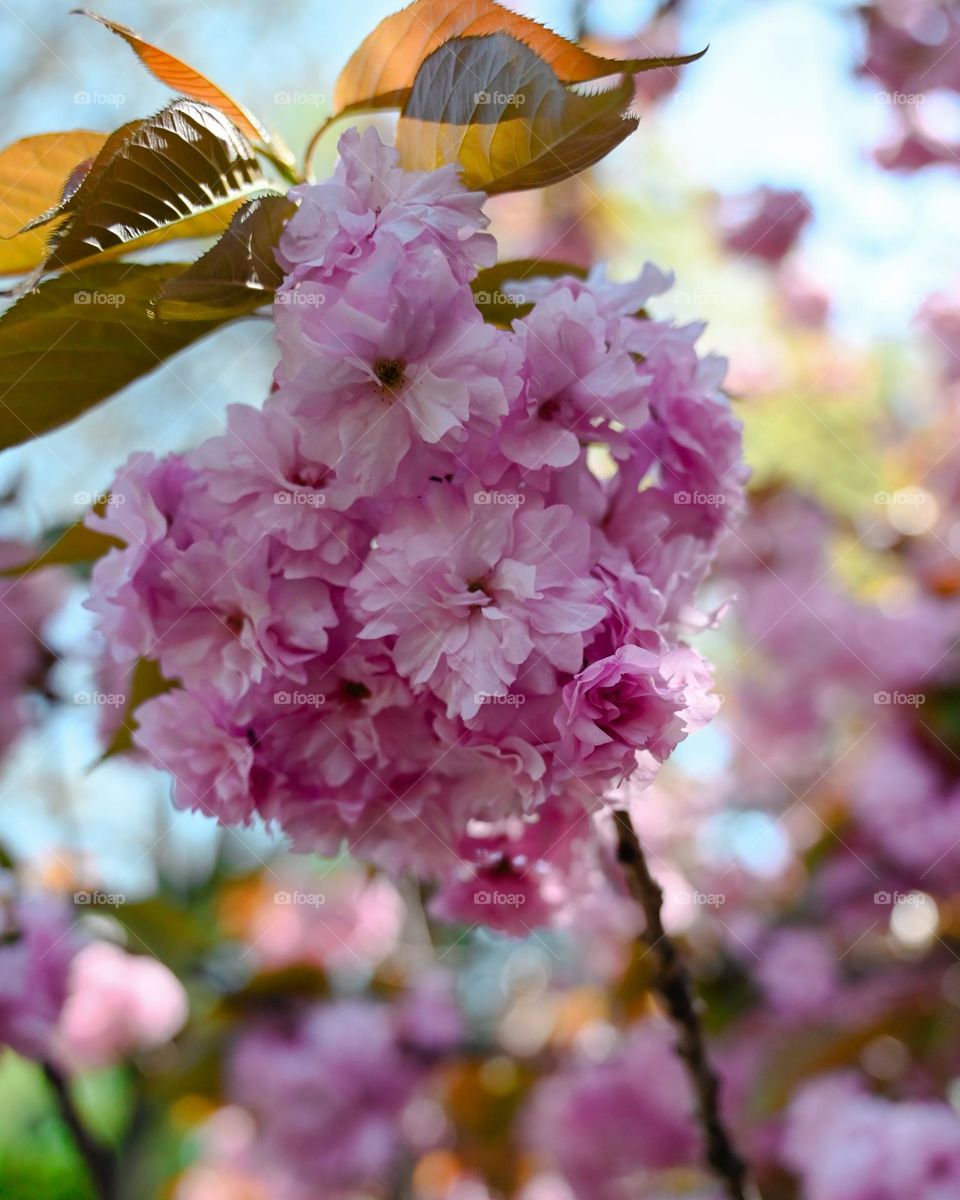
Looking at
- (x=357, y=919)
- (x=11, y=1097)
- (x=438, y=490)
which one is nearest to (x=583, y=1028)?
(x=357, y=919)

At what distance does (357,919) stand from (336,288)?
1827mm

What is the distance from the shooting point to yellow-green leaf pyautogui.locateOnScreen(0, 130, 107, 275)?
648mm

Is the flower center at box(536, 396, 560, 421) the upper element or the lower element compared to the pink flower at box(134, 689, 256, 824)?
upper

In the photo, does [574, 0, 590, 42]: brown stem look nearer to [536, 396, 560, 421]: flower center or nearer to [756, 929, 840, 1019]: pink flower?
[536, 396, 560, 421]: flower center

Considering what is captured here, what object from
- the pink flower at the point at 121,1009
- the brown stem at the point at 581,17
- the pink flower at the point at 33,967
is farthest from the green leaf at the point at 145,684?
the brown stem at the point at 581,17

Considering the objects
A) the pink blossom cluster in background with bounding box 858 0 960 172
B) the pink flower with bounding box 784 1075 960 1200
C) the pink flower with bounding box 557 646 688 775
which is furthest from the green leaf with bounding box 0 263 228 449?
the pink blossom cluster in background with bounding box 858 0 960 172

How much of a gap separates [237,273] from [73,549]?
28 centimetres

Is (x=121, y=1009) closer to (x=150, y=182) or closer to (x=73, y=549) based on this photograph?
(x=73, y=549)

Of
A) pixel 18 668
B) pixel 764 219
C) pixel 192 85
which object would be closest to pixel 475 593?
pixel 192 85

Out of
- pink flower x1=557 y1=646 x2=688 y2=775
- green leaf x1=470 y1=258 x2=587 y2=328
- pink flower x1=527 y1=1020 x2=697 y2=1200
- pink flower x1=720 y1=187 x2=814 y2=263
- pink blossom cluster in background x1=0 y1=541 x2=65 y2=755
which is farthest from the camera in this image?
pink flower x1=720 y1=187 x2=814 y2=263

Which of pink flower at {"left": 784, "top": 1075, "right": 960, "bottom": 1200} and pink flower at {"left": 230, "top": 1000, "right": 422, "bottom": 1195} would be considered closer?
pink flower at {"left": 784, "top": 1075, "right": 960, "bottom": 1200}

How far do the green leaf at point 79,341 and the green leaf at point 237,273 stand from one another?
0.13 ft

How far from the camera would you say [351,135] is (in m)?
0.55

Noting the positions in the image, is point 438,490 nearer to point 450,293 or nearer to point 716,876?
point 450,293
